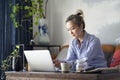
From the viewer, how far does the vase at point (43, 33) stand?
12.0ft

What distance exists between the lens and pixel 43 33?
367 centimetres

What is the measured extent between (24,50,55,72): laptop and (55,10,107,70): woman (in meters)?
0.20

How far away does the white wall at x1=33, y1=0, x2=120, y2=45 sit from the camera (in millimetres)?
3227

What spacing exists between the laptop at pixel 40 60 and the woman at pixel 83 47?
0.20 metres

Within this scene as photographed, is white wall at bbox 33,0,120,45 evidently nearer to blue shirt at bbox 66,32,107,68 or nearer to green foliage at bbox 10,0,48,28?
green foliage at bbox 10,0,48,28

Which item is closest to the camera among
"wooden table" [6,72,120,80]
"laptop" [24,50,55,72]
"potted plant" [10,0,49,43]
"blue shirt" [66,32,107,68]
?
"wooden table" [6,72,120,80]

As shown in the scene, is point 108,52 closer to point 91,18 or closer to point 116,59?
point 116,59

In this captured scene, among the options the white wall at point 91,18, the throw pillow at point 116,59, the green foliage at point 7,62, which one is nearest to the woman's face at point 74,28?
the throw pillow at point 116,59

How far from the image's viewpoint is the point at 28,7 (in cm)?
361

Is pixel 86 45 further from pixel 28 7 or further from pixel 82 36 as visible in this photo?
pixel 28 7

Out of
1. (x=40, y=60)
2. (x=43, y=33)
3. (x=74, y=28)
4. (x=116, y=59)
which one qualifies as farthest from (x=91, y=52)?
(x=43, y=33)

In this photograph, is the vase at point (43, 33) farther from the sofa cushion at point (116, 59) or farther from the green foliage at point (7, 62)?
the sofa cushion at point (116, 59)

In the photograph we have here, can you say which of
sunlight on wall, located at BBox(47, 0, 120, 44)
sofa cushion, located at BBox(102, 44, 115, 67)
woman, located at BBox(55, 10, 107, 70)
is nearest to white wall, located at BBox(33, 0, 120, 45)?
sunlight on wall, located at BBox(47, 0, 120, 44)

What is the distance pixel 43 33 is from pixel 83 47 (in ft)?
4.91
